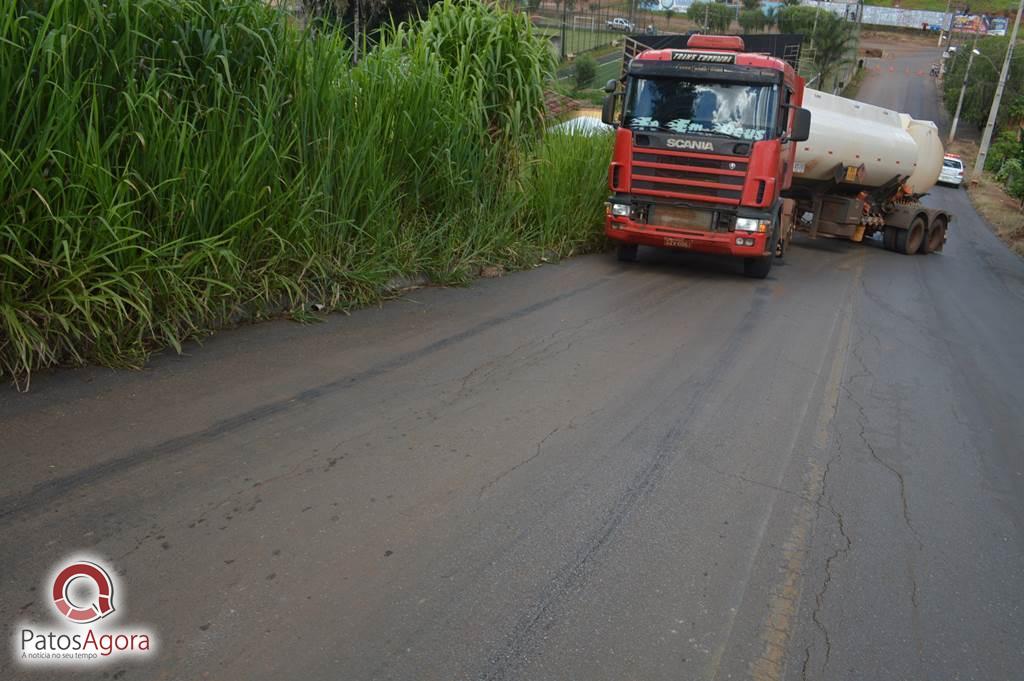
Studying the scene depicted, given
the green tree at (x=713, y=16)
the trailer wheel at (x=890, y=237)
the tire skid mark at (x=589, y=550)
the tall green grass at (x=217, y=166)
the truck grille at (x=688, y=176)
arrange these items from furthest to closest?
the green tree at (x=713, y=16), the trailer wheel at (x=890, y=237), the truck grille at (x=688, y=176), the tall green grass at (x=217, y=166), the tire skid mark at (x=589, y=550)

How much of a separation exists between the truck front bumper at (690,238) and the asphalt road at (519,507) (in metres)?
4.28

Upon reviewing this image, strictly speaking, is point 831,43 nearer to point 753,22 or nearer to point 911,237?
point 753,22

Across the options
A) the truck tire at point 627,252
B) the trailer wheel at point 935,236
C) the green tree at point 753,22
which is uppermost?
the green tree at point 753,22

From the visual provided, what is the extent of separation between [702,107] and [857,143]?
6.20 metres

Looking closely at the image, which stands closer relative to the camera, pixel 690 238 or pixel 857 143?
pixel 690 238

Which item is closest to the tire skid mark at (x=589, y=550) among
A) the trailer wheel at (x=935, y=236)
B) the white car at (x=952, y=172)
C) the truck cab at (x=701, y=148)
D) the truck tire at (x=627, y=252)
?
the truck cab at (x=701, y=148)

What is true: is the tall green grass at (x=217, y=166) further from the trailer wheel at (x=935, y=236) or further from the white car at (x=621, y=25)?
the white car at (x=621, y=25)

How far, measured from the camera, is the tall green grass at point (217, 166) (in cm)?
539

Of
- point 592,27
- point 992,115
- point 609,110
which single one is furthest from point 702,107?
point 592,27

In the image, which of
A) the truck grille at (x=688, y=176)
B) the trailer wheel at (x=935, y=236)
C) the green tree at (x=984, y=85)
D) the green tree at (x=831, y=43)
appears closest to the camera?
the truck grille at (x=688, y=176)

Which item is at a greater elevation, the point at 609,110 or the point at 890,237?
the point at 609,110

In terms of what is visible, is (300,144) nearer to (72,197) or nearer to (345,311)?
(345,311)

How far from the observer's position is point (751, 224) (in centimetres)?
1198

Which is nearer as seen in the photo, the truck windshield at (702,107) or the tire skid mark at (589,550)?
the tire skid mark at (589,550)
